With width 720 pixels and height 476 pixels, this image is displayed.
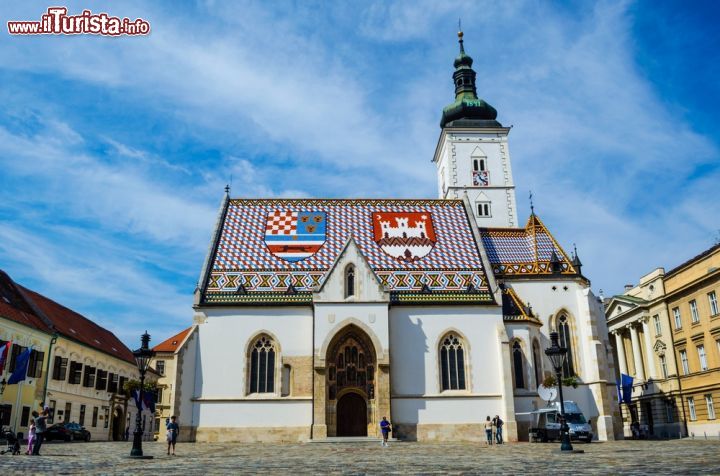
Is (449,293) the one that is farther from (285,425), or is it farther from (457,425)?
(285,425)

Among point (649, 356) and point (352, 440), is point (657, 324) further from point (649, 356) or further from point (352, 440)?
point (352, 440)

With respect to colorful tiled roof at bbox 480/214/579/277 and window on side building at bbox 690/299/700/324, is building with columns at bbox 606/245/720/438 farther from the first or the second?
colorful tiled roof at bbox 480/214/579/277

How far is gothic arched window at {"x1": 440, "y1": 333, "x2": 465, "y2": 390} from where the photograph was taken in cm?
3366

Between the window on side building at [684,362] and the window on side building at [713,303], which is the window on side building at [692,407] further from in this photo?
the window on side building at [713,303]

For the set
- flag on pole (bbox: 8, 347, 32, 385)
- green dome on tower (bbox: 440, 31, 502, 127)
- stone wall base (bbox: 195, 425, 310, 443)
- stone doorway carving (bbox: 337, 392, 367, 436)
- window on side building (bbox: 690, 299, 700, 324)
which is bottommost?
stone wall base (bbox: 195, 425, 310, 443)

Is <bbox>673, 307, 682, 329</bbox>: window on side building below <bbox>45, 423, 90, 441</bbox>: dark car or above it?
above

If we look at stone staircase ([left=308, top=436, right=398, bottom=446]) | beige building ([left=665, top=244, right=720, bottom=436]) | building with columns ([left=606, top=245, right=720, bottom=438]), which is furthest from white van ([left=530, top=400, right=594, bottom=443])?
building with columns ([left=606, top=245, right=720, bottom=438])

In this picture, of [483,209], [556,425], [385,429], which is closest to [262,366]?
[385,429]

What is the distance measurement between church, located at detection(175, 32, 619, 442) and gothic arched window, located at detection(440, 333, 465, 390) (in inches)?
2.4

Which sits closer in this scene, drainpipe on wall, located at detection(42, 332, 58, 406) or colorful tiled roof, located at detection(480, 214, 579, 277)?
drainpipe on wall, located at detection(42, 332, 58, 406)

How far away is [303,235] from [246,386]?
33.5 feet

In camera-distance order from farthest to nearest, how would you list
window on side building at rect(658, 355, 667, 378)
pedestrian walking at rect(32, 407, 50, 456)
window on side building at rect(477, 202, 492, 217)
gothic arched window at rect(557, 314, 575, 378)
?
1. window on side building at rect(477, 202, 492, 217)
2. window on side building at rect(658, 355, 667, 378)
3. gothic arched window at rect(557, 314, 575, 378)
4. pedestrian walking at rect(32, 407, 50, 456)

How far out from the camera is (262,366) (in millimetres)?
33625

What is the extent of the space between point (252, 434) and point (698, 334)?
30437 millimetres
